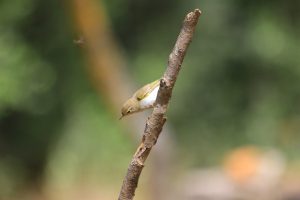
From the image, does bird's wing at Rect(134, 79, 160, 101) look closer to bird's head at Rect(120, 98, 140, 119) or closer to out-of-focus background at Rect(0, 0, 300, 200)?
bird's head at Rect(120, 98, 140, 119)

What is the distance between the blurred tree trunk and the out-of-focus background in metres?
0.92

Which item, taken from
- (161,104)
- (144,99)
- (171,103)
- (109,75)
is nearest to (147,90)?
(144,99)

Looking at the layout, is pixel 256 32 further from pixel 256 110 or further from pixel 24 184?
pixel 24 184

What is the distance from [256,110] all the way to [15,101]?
141 inches

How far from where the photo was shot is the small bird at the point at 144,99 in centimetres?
85

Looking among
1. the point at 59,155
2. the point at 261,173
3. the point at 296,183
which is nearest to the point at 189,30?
the point at 261,173

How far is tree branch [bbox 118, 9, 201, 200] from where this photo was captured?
2.41ft

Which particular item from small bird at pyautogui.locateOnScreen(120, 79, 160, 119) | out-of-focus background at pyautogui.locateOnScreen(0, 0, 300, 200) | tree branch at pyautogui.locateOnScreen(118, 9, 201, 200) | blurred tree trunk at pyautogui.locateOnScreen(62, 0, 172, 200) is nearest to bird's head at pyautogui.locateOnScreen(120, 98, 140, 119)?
small bird at pyautogui.locateOnScreen(120, 79, 160, 119)

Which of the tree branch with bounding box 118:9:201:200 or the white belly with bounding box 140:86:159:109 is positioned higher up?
the white belly with bounding box 140:86:159:109

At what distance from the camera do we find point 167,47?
10.1m

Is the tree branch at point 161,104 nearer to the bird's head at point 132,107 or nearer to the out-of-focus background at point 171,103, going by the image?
the bird's head at point 132,107

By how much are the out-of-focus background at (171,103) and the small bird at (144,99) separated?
652 cm

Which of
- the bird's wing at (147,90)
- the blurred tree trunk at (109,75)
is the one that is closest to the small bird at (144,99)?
the bird's wing at (147,90)

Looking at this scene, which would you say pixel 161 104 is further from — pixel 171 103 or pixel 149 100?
pixel 171 103
